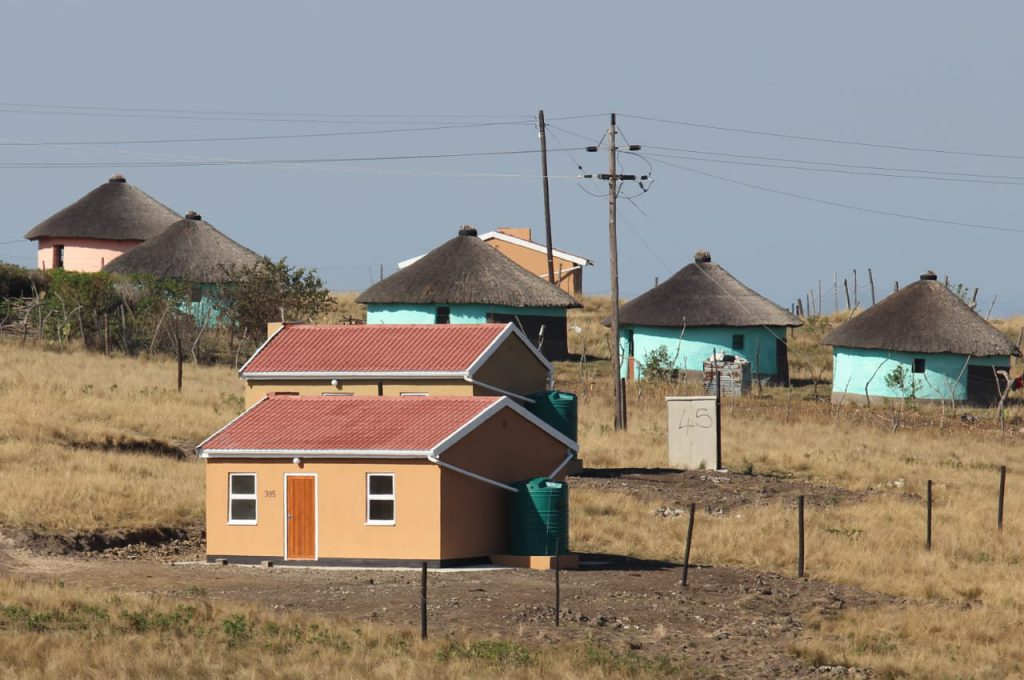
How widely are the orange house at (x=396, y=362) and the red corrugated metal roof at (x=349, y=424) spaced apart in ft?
11.6

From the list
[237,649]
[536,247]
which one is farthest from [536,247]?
[237,649]

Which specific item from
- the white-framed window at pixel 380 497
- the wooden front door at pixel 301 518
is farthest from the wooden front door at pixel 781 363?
the wooden front door at pixel 301 518

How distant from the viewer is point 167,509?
31438 millimetres

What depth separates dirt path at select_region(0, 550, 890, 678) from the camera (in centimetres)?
2205

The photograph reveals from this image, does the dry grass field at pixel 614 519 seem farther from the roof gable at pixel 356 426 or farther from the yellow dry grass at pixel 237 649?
the roof gable at pixel 356 426

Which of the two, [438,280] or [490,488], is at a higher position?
[438,280]

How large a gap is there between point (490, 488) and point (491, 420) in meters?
1.20

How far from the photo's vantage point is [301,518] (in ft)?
91.2

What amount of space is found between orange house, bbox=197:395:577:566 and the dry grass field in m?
3.29

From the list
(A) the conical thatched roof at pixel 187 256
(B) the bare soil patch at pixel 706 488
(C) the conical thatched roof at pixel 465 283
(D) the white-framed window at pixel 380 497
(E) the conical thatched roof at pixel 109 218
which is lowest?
(B) the bare soil patch at pixel 706 488

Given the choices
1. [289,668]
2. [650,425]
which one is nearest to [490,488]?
[289,668]

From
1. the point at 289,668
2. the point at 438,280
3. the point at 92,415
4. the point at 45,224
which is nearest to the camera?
the point at 289,668

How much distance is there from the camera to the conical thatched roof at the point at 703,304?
6028 centimetres

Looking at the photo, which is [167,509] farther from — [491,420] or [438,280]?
[438,280]
